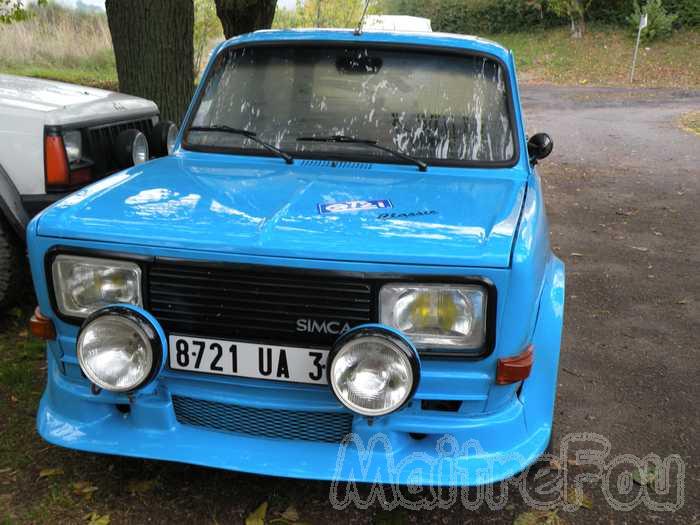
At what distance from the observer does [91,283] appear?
7.98ft

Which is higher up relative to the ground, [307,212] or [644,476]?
[307,212]

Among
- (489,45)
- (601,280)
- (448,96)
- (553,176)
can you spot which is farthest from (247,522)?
(553,176)

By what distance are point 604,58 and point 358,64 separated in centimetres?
2743

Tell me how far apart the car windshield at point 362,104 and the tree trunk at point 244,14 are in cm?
653

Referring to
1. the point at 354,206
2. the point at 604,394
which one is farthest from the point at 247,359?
the point at 604,394

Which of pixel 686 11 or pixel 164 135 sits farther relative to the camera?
pixel 686 11

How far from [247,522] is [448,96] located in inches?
82.2

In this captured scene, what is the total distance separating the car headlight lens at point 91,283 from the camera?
2.38 metres

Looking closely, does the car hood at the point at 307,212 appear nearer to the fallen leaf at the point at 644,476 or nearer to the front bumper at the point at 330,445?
the front bumper at the point at 330,445

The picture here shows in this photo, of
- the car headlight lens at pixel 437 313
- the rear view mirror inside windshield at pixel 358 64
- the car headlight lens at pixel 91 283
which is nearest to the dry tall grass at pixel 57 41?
the rear view mirror inside windshield at pixel 358 64

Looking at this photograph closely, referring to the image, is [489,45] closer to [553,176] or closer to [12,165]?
[12,165]

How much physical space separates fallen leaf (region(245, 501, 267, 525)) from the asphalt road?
0.03 meters

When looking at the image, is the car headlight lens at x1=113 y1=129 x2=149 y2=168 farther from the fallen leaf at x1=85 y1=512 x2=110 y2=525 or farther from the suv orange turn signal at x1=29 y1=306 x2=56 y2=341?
→ the fallen leaf at x1=85 y1=512 x2=110 y2=525

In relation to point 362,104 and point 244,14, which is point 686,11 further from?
point 362,104
